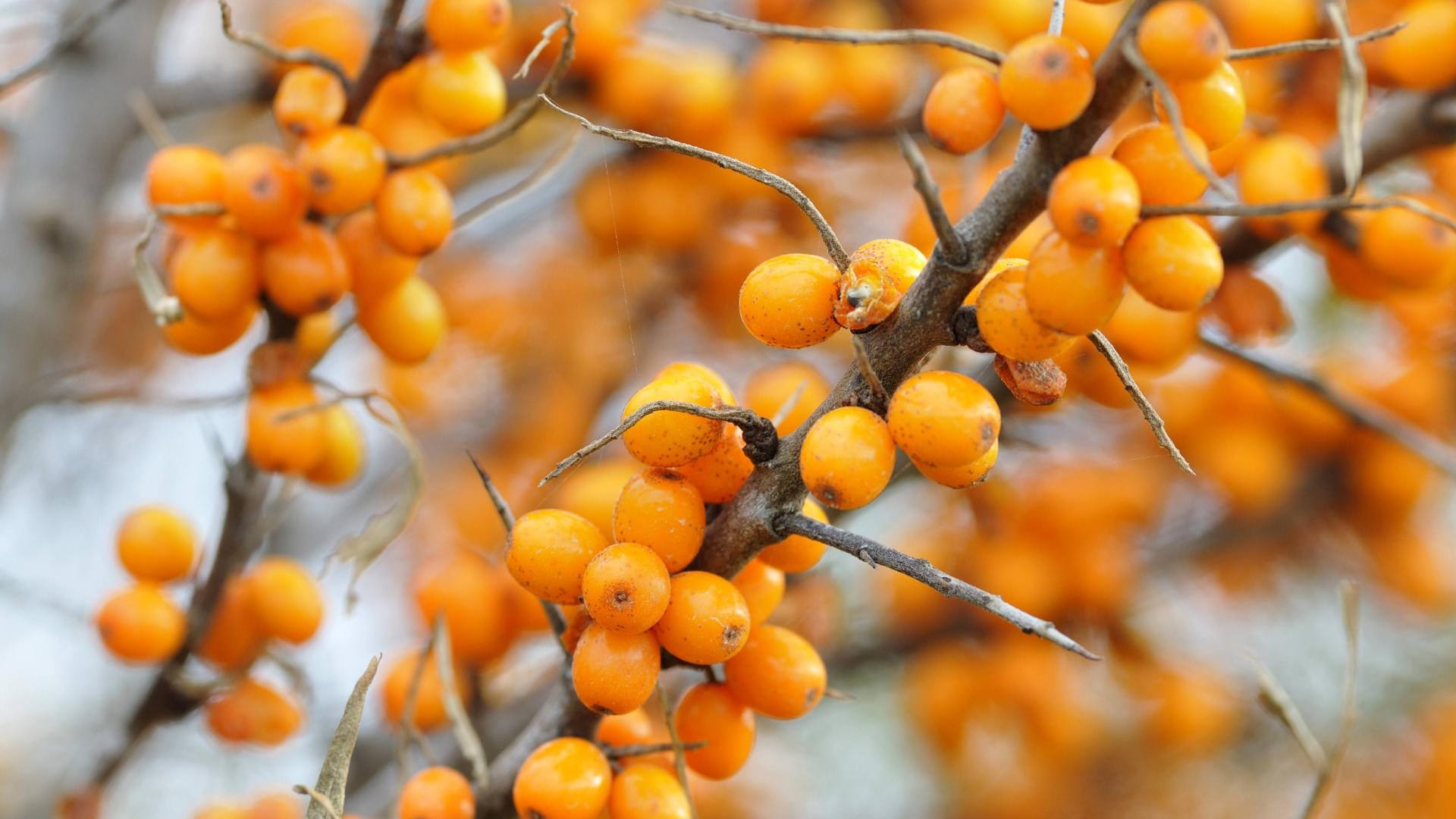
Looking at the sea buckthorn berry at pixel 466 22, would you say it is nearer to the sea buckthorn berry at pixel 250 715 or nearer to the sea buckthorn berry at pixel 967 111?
the sea buckthorn berry at pixel 967 111

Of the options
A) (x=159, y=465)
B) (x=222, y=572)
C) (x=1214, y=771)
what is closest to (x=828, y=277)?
(x=222, y=572)

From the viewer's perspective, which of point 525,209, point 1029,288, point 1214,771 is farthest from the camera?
point 1214,771

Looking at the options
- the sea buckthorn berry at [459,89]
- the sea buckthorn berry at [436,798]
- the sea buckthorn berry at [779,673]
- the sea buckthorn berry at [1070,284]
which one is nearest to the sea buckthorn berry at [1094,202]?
the sea buckthorn berry at [1070,284]

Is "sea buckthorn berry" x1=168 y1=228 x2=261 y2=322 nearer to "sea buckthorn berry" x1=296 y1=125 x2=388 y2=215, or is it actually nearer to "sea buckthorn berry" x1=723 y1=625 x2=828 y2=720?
"sea buckthorn berry" x1=296 y1=125 x2=388 y2=215

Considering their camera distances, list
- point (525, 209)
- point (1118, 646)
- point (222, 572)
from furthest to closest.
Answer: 1. point (525, 209)
2. point (1118, 646)
3. point (222, 572)

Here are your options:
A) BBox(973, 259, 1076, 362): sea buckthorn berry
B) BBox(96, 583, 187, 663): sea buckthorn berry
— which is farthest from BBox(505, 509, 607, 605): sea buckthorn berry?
BBox(96, 583, 187, 663): sea buckthorn berry

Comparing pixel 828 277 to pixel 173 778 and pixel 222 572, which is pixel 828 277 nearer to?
pixel 222 572

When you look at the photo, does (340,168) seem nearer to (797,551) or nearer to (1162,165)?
(797,551)
